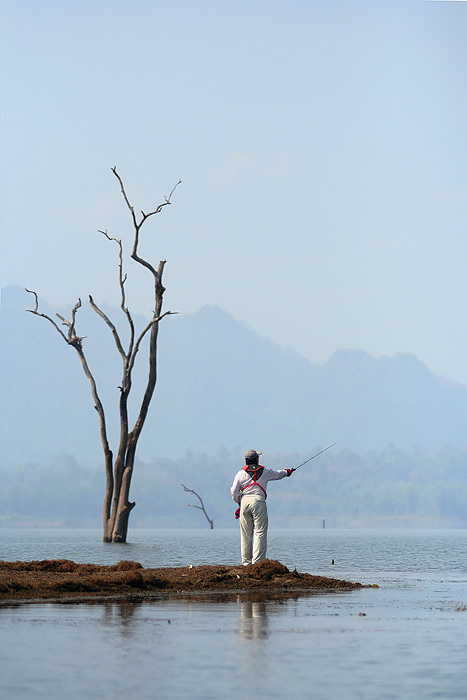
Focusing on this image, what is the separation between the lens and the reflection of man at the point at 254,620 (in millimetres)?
11578

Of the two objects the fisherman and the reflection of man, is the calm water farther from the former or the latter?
the fisherman

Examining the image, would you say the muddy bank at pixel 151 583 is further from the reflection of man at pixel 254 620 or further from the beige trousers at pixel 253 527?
the reflection of man at pixel 254 620

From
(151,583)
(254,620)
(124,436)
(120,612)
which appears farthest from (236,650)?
(124,436)

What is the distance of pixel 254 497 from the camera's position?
776 inches

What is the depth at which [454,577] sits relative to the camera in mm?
24781

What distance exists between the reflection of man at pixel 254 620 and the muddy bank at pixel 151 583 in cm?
207

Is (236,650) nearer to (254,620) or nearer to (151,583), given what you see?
(254,620)

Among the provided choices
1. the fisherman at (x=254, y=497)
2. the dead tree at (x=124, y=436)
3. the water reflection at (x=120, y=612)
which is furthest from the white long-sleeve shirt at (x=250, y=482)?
the dead tree at (x=124, y=436)

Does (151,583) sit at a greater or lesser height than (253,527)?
lesser

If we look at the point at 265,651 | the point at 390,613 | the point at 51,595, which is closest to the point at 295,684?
the point at 265,651

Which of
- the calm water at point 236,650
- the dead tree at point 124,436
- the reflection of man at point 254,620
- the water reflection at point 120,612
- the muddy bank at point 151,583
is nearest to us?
the calm water at point 236,650

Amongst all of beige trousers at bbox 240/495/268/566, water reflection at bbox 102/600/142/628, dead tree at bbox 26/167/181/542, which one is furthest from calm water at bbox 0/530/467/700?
dead tree at bbox 26/167/181/542

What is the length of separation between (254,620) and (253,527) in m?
7.19

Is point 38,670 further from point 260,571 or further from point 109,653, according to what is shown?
point 260,571
